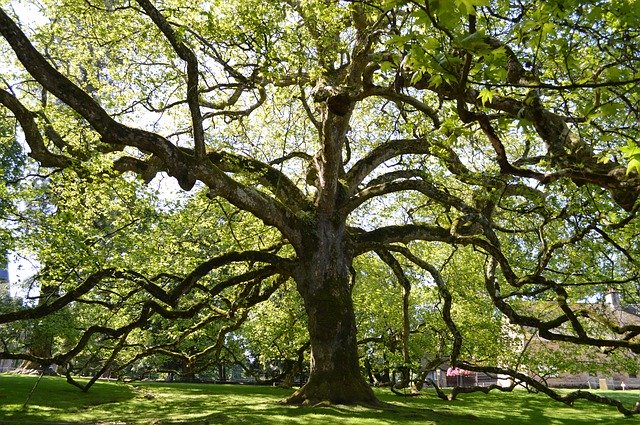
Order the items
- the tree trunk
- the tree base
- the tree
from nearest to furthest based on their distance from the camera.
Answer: the tree, the tree base, the tree trunk

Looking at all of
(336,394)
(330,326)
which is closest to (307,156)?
(330,326)

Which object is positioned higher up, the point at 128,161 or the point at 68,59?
the point at 68,59

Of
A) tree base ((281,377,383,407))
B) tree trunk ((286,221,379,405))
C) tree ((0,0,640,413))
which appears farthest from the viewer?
tree trunk ((286,221,379,405))

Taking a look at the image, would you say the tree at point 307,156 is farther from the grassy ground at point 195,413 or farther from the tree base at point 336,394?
the grassy ground at point 195,413

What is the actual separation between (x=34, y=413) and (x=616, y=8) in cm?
1154

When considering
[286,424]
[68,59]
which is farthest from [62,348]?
[286,424]

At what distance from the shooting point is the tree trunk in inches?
456

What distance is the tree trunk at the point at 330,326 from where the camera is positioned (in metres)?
Result: 11.6

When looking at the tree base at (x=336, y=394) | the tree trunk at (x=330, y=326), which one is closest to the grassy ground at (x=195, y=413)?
the tree base at (x=336, y=394)

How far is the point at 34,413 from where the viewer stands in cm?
1002

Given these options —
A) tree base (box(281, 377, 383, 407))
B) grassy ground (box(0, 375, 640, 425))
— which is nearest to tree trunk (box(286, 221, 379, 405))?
tree base (box(281, 377, 383, 407))

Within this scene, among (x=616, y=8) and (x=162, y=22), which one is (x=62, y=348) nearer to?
(x=162, y=22)

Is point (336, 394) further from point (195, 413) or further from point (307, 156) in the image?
point (307, 156)

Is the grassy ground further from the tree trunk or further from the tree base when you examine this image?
the tree trunk
